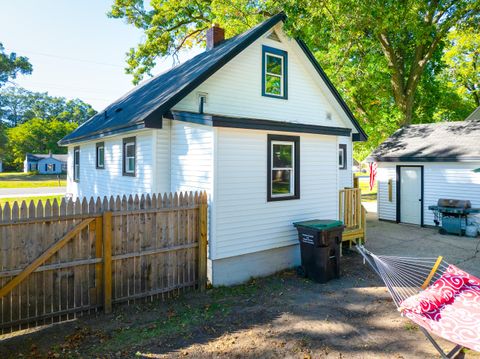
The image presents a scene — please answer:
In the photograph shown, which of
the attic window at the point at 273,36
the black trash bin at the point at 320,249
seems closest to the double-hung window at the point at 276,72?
the attic window at the point at 273,36

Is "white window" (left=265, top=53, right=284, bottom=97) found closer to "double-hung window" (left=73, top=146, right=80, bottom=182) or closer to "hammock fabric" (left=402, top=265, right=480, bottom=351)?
"hammock fabric" (left=402, top=265, right=480, bottom=351)

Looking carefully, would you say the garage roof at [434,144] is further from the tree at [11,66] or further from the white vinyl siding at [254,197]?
the tree at [11,66]

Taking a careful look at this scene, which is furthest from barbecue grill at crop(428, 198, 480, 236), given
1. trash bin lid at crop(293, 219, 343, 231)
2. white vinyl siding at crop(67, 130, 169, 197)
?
white vinyl siding at crop(67, 130, 169, 197)

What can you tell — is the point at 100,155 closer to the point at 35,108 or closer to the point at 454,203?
the point at 454,203

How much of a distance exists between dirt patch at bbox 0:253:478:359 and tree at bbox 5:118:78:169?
236ft

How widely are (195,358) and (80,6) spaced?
1651 centimetres

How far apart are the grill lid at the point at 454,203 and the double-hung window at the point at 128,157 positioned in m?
11.0

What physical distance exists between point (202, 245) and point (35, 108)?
115255 millimetres

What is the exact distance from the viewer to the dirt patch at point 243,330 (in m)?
4.35

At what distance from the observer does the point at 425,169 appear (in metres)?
13.7

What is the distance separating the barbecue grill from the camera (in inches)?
465

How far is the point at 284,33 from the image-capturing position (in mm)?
9828

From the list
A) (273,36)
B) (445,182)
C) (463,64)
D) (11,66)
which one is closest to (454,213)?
(445,182)

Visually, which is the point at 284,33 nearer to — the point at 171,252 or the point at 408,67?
the point at 171,252
